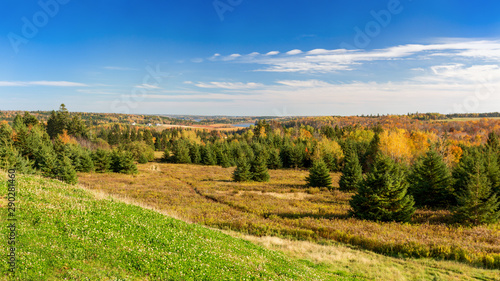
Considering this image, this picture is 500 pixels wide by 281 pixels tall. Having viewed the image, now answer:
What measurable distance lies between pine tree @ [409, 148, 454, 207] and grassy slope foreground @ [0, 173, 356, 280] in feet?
85.4

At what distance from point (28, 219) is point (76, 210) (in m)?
1.99

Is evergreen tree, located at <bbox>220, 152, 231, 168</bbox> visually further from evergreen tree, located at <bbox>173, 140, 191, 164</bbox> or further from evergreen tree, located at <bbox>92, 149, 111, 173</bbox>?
evergreen tree, located at <bbox>92, 149, 111, 173</bbox>

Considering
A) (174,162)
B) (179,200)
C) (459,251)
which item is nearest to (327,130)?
(174,162)

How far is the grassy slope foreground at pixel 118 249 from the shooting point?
8234 millimetres

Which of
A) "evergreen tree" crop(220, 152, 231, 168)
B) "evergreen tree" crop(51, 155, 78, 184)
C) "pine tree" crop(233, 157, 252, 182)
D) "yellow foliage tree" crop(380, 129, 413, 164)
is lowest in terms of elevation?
"evergreen tree" crop(220, 152, 231, 168)

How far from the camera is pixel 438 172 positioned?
104ft

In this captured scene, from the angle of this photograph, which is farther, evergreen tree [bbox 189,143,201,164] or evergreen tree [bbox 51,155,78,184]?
evergreen tree [bbox 189,143,201,164]

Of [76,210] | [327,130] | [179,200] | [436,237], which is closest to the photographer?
[76,210]

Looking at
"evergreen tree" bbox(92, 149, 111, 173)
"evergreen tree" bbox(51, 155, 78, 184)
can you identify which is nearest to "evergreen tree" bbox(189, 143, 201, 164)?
"evergreen tree" bbox(92, 149, 111, 173)

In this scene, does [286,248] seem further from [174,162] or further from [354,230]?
[174,162]

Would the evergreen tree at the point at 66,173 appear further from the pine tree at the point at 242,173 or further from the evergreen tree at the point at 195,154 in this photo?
the evergreen tree at the point at 195,154

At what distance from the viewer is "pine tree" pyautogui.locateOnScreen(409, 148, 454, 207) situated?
31.6 metres

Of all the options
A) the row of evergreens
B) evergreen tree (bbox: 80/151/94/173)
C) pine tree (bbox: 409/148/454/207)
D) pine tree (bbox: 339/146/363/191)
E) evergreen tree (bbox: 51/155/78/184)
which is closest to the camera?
the row of evergreens

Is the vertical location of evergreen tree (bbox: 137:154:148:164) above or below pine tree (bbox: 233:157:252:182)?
below
